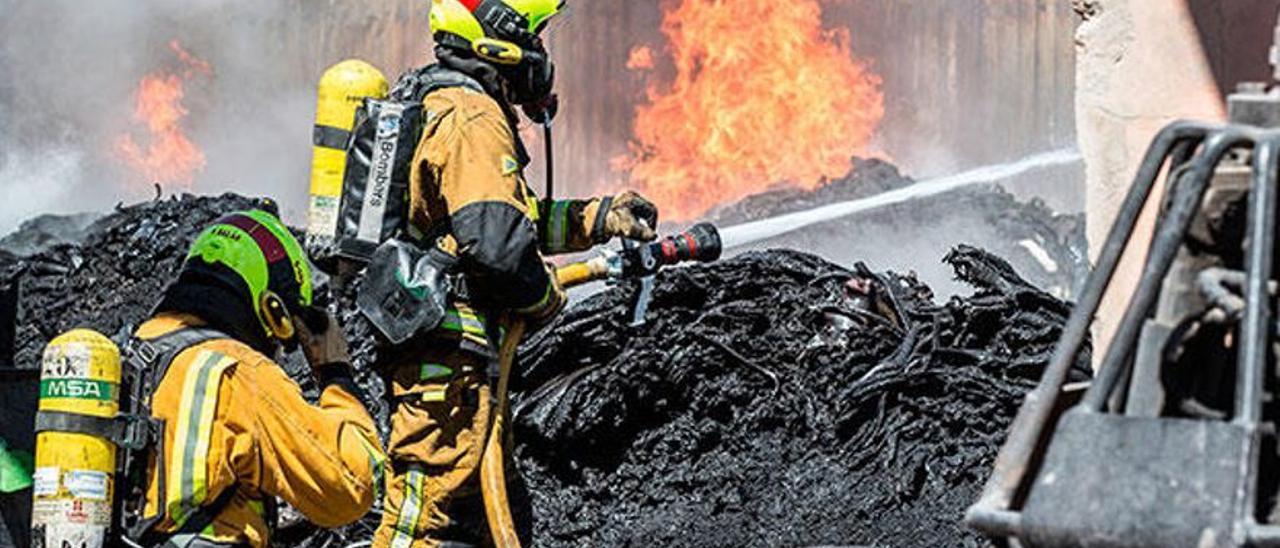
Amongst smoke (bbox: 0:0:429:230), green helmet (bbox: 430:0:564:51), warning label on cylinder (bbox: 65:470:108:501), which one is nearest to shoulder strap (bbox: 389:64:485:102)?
green helmet (bbox: 430:0:564:51)

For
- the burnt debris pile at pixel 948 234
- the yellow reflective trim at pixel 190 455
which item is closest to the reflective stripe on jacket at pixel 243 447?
the yellow reflective trim at pixel 190 455

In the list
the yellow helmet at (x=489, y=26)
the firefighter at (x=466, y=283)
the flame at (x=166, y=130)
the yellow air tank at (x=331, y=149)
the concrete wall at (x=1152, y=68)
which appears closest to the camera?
the concrete wall at (x=1152, y=68)

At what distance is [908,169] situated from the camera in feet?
62.0

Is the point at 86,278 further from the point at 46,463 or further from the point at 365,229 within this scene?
the point at 46,463

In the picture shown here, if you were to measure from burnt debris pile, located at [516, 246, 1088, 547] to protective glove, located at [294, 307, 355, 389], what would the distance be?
2178mm

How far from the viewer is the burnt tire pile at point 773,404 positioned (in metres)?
7.19

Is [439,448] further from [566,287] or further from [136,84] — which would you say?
[136,84]

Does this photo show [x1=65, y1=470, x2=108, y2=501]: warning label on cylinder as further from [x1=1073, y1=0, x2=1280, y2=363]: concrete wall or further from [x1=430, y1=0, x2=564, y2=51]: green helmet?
[x1=1073, y1=0, x2=1280, y2=363]: concrete wall

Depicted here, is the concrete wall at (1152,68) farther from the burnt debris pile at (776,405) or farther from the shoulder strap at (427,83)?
the burnt debris pile at (776,405)

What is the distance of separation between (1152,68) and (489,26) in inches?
74.9

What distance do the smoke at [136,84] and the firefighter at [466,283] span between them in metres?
14.4

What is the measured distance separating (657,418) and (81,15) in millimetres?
15077

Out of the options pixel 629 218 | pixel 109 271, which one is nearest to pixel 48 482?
pixel 629 218

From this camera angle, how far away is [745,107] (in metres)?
17.7
